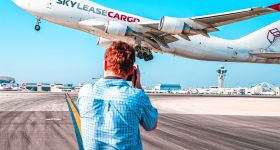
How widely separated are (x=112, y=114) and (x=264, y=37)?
34874 mm

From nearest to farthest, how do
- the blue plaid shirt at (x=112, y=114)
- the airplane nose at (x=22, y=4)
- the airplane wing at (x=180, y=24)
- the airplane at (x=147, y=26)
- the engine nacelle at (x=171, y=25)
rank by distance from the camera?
the blue plaid shirt at (x=112, y=114) < the airplane wing at (x=180, y=24) < the engine nacelle at (x=171, y=25) < the airplane at (x=147, y=26) < the airplane nose at (x=22, y=4)

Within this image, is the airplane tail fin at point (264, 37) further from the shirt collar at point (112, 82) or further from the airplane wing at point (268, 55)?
the shirt collar at point (112, 82)

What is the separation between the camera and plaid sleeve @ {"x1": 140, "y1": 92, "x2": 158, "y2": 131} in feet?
6.77

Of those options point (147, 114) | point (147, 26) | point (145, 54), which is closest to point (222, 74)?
point (145, 54)

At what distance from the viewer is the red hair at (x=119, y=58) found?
2.12m

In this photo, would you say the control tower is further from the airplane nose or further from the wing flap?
the airplane nose

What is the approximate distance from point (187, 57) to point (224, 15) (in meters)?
9.09

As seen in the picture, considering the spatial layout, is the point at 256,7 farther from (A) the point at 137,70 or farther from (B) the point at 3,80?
(B) the point at 3,80

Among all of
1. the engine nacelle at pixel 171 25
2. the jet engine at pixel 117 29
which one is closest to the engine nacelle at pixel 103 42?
the jet engine at pixel 117 29

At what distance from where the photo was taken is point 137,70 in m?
2.33

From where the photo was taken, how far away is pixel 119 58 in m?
2.12

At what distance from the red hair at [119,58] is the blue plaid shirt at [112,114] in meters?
0.13

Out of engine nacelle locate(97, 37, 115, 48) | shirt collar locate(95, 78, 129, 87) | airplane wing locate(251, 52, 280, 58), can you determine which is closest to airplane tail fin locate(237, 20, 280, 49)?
airplane wing locate(251, 52, 280, 58)

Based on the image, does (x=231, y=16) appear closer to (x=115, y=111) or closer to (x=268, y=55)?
(x=268, y=55)
